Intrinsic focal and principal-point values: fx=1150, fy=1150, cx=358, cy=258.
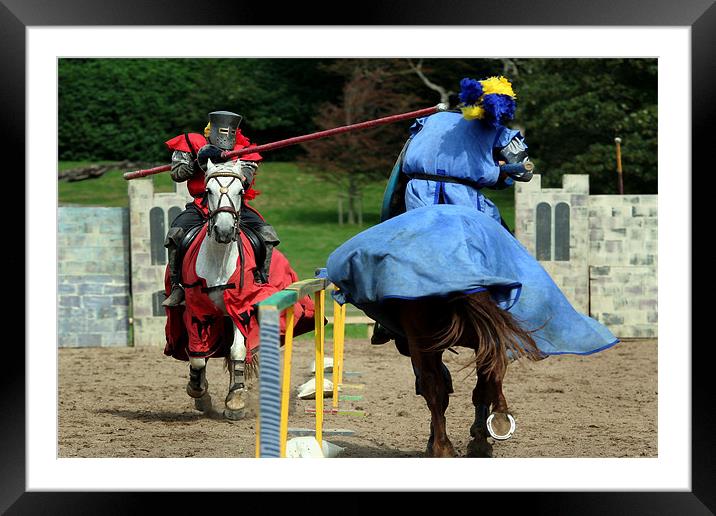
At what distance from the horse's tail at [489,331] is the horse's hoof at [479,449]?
0.99 metres

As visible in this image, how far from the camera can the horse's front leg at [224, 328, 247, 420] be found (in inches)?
317

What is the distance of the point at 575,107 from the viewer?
63.0 ft

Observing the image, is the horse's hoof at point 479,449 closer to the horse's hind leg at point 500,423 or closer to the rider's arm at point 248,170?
the horse's hind leg at point 500,423

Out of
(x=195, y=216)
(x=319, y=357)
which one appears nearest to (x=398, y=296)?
(x=319, y=357)

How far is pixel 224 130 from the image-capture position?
778 centimetres

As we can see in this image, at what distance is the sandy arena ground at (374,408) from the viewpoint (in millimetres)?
7477

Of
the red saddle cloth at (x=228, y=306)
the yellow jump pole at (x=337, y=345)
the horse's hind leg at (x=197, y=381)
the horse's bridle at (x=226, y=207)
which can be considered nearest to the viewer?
the horse's bridle at (x=226, y=207)

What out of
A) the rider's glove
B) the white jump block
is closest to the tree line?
the rider's glove

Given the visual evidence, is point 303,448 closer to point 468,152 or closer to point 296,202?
point 468,152

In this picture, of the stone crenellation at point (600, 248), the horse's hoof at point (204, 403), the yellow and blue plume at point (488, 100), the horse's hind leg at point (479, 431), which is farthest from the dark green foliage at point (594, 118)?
the horse's hind leg at point (479, 431)

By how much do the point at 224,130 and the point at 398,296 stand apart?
2.67 m

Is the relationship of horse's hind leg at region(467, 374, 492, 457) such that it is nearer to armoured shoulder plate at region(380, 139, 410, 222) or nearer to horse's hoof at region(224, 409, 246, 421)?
armoured shoulder plate at region(380, 139, 410, 222)
